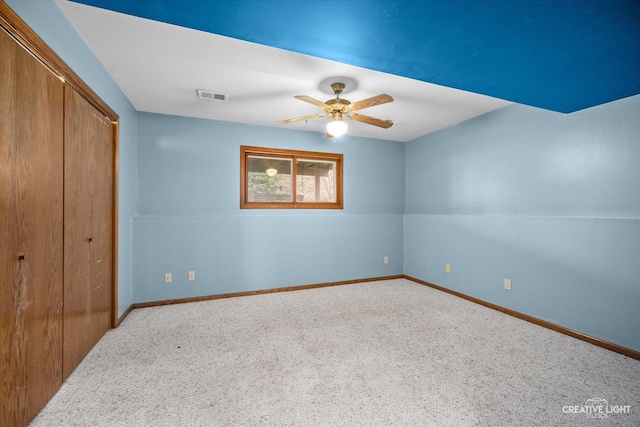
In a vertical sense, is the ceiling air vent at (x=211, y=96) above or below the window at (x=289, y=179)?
above

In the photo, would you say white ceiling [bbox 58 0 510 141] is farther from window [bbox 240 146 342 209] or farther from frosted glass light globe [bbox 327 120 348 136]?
window [bbox 240 146 342 209]

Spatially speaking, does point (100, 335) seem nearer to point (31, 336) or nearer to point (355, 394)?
point (31, 336)

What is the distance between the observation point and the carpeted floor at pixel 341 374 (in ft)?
5.24

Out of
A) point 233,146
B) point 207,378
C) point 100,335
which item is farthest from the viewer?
point 233,146

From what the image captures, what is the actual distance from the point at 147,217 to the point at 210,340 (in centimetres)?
184

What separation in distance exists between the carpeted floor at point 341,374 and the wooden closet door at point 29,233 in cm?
28

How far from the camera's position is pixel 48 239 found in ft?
5.55

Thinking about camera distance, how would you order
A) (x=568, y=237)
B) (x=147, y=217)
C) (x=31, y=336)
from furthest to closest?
(x=147, y=217), (x=568, y=237), (x=31, y=336)

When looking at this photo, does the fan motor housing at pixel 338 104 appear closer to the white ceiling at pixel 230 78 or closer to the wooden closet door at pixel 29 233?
the white ceiling at pixel 230 78

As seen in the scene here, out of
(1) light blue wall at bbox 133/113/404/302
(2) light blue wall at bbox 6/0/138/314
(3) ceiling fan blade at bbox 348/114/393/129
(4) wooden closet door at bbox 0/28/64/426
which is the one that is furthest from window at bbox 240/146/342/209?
(4) wooden closet door at bbox 0/28/64/426

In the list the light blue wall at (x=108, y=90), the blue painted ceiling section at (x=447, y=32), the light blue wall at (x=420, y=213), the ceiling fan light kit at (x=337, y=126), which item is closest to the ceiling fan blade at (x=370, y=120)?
the ceiling fan light kit at (x=337, y=126)

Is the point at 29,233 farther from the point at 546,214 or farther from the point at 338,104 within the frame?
the point at 546,214

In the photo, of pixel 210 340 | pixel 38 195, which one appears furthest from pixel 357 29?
pixel 210 340

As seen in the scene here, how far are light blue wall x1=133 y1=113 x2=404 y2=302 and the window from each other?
0.10 m
